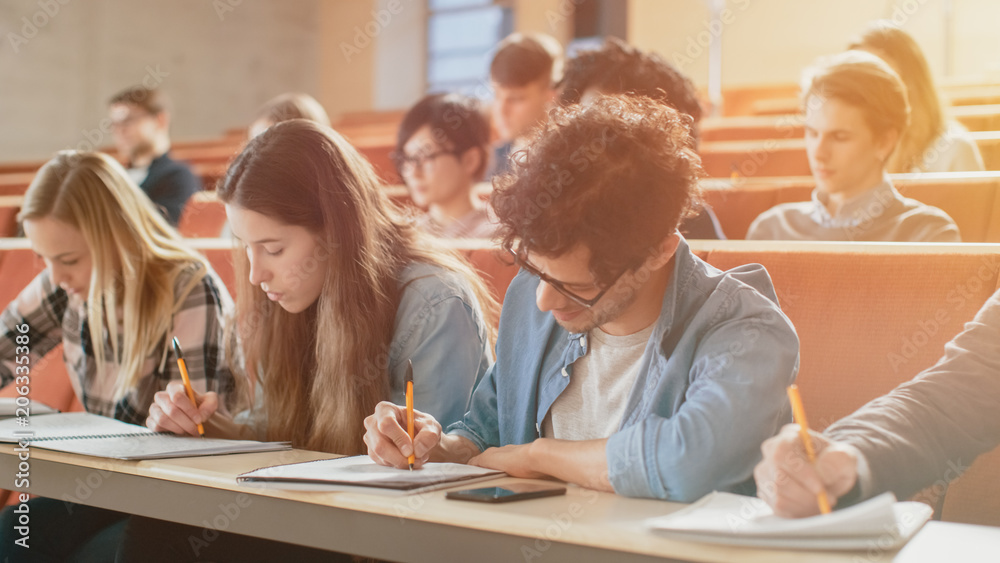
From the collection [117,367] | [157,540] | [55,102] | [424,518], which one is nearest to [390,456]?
[424,518]

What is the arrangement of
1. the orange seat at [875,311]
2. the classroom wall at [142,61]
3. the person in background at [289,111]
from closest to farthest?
1. the orange seat at [875,311]
2. the person in background at [289,111]
3. the classroom wall at [142,61]

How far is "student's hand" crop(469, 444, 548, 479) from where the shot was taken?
3.72 ft

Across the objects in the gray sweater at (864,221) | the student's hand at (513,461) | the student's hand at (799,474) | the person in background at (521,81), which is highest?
the person in background at (521,81)

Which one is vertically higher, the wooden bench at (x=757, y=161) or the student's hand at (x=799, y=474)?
the wooden bench at (x=757, y=161)

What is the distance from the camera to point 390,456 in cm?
116

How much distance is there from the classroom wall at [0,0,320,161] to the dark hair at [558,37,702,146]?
533cm

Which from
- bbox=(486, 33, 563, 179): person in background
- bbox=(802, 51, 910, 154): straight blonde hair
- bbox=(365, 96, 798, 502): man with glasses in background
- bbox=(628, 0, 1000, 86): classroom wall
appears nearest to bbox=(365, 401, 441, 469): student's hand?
bbox=(365, 96, 798, 502): man with glasses in background

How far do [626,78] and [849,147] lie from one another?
0.54m

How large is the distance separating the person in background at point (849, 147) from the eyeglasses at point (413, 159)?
0.99m

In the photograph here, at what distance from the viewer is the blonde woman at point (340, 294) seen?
58.7 inches

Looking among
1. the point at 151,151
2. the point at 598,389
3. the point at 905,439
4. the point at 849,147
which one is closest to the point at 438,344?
the point at 598,389

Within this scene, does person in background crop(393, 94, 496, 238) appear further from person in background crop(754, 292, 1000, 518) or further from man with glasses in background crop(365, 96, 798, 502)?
person in background crop(754, 292, 1000, 518)

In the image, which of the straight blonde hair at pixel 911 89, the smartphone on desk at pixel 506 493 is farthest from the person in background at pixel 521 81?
the smartphone on desk at pixel 506 493

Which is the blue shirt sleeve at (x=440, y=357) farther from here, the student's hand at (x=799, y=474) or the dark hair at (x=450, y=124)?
the dark hair at (x=450, y=124)
